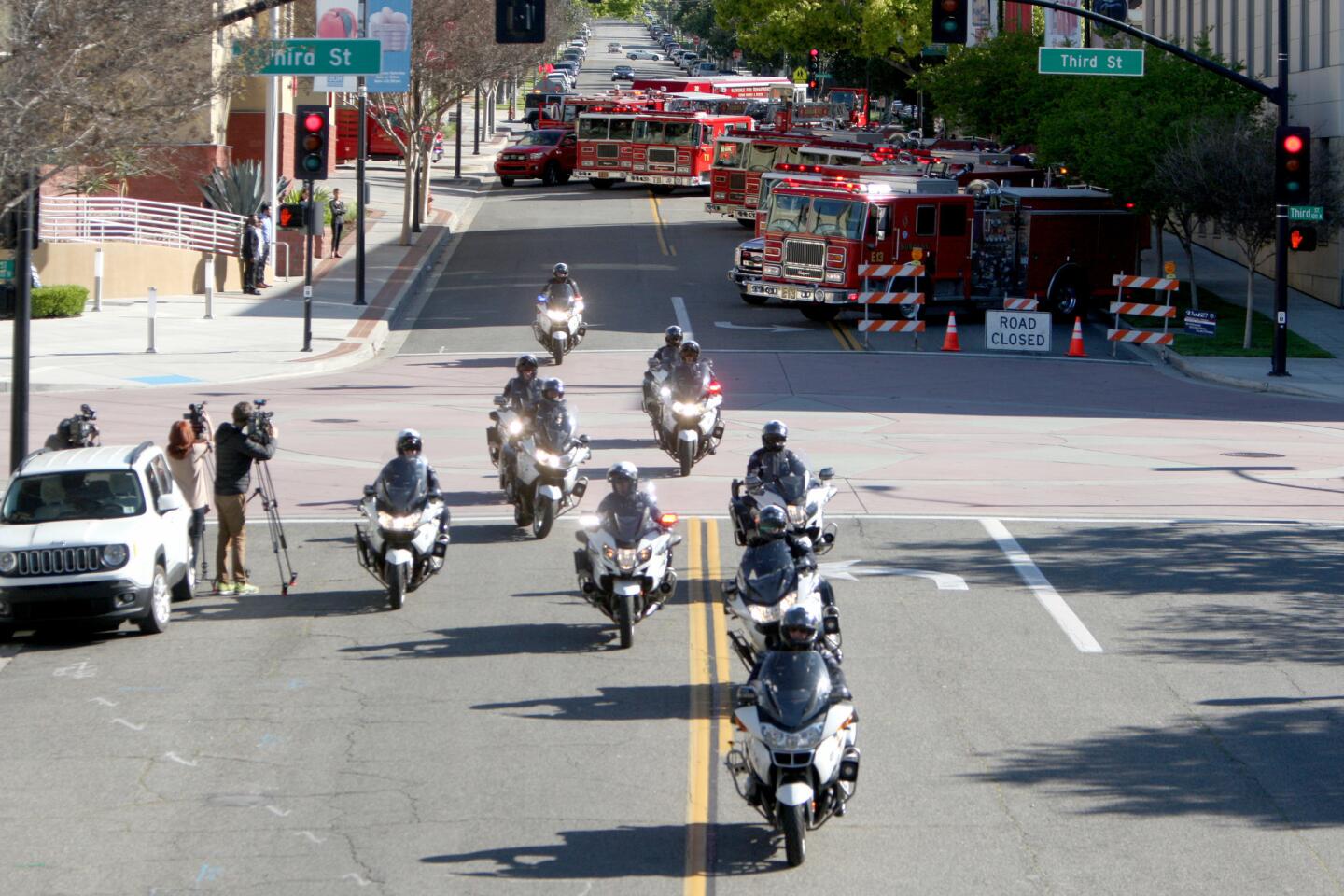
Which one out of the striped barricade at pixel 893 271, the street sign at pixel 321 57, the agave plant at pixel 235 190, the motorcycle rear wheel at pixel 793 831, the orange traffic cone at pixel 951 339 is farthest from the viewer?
the agave plant at pixel 235 190

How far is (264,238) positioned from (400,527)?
25.7m

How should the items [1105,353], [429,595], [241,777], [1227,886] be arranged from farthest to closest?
[1105,353]
[429,595]
[241,777]
[1227,886]

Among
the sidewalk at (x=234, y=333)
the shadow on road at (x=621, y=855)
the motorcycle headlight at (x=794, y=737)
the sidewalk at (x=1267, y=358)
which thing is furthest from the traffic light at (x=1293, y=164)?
the motorcycle headlight at (x=794, y=737)

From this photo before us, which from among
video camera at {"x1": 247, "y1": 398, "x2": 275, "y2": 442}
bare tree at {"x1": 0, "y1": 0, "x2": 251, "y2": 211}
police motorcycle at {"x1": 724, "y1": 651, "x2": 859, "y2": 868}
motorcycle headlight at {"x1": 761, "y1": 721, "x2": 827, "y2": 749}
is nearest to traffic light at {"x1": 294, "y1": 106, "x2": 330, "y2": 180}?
bare tree at {"x1": 0, "y1": 0, "x2": 251, "y2": 211}

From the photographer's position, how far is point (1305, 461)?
2331 centimetres

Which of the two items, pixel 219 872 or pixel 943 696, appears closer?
pixel 219 872

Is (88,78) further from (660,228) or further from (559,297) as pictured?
(660,228)

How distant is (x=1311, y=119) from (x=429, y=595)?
33.1 meters

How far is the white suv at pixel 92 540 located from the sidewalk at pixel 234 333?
1306cm

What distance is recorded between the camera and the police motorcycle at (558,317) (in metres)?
29.9

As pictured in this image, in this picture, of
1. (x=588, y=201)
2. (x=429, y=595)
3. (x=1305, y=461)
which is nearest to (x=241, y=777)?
(x=429, y=595)

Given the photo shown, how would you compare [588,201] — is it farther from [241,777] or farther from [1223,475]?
[241,777]

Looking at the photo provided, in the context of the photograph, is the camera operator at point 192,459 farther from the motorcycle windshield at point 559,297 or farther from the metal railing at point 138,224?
the metal railing at point 138,224

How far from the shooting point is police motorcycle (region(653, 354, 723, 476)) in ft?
68.5
